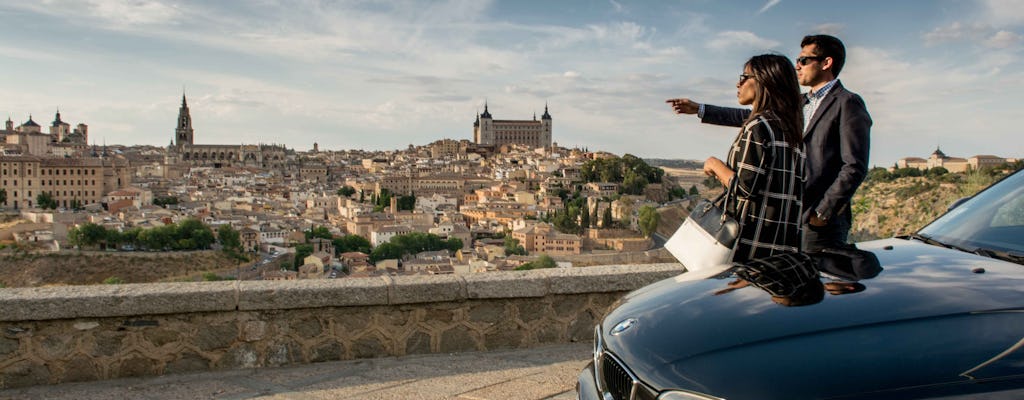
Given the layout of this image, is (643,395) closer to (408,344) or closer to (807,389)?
(807,389)

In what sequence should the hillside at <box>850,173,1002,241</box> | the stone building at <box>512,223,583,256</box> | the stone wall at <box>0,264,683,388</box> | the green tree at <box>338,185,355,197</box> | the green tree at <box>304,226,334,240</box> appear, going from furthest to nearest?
the green tree at <box>338,185,355,197</box>, the green tree at <box>304,226,334,240</box>, the stone building at <box>512,223,583,256</box>, the hillside at <box>850,173,1002,241</box>, the stone wall at <box>0,264,683,388</box>

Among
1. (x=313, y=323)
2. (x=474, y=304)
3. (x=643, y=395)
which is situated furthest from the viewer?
(x=474, y=304)

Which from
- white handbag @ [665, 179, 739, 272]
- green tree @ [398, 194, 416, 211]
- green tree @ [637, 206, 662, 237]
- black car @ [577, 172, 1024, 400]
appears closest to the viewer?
black car @ [577, 172, 1024, 400]

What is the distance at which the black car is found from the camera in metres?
1.50

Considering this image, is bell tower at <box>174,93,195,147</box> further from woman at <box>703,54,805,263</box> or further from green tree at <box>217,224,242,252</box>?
woman at <box>703,54,805,263</box>

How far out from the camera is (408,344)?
4.00 m

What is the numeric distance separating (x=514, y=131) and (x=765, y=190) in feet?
486

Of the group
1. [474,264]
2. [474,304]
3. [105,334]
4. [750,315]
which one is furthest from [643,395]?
[474,264]

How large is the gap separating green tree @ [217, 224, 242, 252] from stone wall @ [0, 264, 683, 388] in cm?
5523

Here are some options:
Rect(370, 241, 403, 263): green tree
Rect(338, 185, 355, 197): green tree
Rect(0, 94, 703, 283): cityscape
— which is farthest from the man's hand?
Rect(338, 185, 355, 197): green tree

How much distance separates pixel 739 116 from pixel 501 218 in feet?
222

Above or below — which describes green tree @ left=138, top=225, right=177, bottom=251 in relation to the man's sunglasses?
below

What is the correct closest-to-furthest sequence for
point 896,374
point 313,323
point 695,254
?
point 896,374 < point 695,254 < point 313,323

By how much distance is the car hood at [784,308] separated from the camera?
5.58ft
